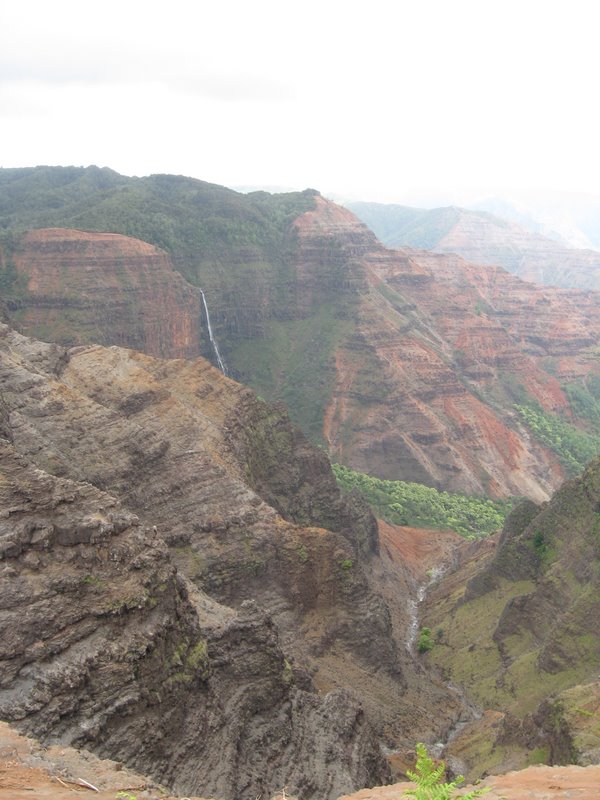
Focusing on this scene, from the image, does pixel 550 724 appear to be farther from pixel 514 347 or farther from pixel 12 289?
pixel 514 347

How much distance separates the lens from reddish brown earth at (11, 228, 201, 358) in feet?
348

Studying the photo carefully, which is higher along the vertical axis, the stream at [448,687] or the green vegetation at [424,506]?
the stream at [448,687]

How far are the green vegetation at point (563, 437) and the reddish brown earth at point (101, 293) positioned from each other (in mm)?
62306

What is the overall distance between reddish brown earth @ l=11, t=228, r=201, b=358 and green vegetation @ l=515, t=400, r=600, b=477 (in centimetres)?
6231

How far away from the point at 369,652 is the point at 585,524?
19388 mm

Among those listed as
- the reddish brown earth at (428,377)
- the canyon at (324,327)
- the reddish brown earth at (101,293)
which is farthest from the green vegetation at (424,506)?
the reddish brown earth at (101,293)

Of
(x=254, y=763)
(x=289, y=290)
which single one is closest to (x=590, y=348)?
(x=289, y=290)

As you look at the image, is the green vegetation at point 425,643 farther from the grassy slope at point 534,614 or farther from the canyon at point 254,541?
the canyon at point 254,541

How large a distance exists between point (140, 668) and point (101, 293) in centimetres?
9316

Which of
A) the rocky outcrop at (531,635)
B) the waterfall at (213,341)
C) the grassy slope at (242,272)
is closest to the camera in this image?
the rocky outcrop at (531,635)

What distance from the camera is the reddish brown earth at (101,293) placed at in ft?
348

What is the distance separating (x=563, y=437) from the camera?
439 ft

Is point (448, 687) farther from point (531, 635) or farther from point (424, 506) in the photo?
point (424, 506)

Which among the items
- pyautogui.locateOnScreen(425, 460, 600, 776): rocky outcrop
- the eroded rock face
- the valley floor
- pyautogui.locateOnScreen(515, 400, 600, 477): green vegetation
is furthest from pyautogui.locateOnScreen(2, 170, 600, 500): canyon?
the valley floor
